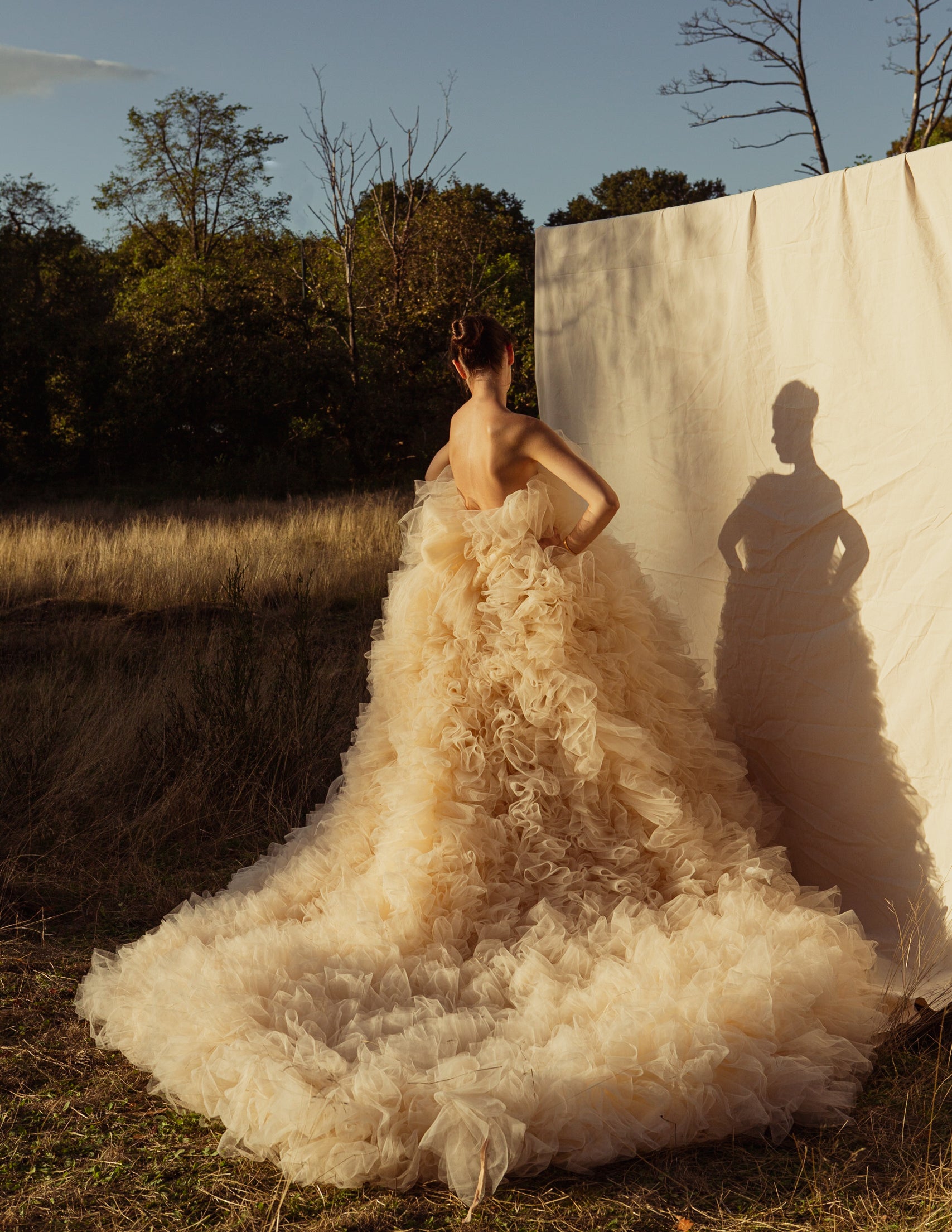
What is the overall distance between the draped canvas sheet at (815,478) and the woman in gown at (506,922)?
1.22 feet

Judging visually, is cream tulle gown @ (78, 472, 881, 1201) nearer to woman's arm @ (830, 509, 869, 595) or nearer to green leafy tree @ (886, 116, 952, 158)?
woman's arm @ (830, 509, 869, 595)

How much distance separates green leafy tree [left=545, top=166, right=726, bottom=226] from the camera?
1242 inches

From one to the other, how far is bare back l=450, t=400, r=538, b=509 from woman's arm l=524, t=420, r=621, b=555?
0.04 metres

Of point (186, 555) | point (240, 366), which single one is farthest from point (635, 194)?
point (186, 555)

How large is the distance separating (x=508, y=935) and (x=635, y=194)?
32773mm

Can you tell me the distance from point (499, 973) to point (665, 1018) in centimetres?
52

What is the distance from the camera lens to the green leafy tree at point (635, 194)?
1242 inches

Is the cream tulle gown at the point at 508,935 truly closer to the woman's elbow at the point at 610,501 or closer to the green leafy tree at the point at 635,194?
the woman's elbow at the point at 610,501

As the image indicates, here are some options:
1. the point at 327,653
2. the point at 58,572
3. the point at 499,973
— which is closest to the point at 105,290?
the point at 58,572

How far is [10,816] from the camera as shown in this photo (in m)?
4.40

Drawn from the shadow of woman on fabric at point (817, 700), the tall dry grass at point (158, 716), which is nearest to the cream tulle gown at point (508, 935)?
the shadow of woman on fabric at point (817, 700)

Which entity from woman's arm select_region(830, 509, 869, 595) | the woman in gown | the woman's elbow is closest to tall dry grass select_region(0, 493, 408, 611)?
the woman in gown

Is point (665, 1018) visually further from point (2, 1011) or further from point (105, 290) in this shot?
point (105, 290)

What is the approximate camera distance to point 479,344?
341cm
